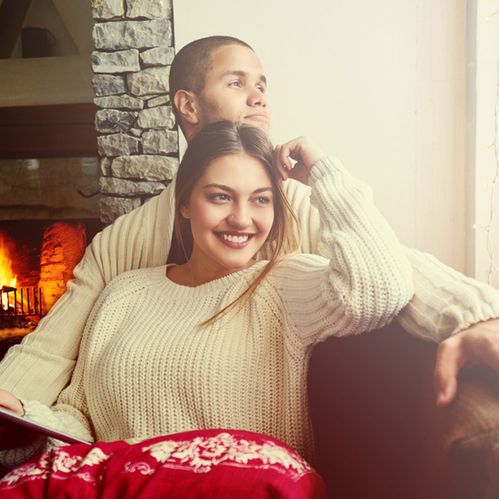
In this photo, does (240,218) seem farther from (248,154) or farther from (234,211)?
(248,154)

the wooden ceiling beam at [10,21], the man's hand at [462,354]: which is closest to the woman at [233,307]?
the man's hand at [462,354]

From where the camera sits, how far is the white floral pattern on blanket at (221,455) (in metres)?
0.84

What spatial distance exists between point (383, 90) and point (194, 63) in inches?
20.9

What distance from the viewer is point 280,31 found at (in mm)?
1639

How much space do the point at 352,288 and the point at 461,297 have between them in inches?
6.5

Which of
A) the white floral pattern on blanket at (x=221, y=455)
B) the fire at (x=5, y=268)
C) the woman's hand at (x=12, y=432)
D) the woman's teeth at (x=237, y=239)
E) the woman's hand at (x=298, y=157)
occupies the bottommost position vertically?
the woman's hand at (x=12, y=432)

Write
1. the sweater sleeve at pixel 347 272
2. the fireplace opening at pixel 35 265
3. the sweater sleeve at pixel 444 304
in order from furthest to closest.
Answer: the fireplace opening at pixel 35 265, the sweater sleeve at pixel 347 272, the sweater sleeve at pixel 444 304

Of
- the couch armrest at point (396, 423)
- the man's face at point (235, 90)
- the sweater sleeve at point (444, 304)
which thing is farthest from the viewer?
the man's face at point (235, 90)

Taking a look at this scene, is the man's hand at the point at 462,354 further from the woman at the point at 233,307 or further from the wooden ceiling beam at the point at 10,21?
the wooden ceiling beam at the point at 10,21

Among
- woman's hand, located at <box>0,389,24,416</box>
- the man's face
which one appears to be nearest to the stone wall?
the man's face

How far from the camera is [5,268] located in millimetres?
2152

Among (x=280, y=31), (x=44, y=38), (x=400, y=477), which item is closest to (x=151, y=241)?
(x=280, y=31)

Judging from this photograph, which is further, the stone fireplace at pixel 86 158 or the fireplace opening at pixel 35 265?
the fireplace opening at pixel 35 265

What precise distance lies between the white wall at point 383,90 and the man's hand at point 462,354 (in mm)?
888
